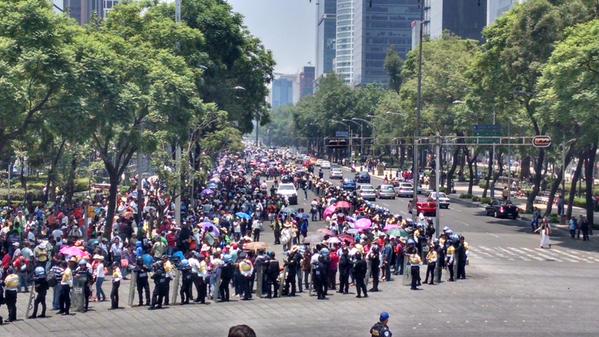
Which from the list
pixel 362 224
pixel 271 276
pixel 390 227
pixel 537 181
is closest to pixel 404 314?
pixel 271 276

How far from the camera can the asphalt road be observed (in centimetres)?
2480

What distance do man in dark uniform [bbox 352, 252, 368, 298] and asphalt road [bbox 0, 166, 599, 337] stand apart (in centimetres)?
41

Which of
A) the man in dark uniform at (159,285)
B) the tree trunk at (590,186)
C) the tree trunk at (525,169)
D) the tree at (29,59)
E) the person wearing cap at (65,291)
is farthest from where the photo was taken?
the tree trunk at (525,169)

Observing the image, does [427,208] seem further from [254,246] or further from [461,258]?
[254,246]

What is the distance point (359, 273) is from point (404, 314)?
292cm

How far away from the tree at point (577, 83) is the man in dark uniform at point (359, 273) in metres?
22.8

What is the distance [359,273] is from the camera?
30.0 metres

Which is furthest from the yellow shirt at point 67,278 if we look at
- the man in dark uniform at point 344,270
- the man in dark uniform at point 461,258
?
the man in dark uniform at point 461,258

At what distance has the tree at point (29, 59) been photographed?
103 feet

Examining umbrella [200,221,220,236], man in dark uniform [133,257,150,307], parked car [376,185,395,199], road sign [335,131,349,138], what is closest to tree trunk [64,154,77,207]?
umbrella [200,221,220,236]

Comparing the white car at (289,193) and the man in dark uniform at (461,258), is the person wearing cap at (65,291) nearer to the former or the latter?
the man in dark uniform at (461,258)

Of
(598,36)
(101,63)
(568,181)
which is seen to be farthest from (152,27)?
(568,181)

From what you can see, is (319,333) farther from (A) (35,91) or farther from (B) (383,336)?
(A) (35,91)

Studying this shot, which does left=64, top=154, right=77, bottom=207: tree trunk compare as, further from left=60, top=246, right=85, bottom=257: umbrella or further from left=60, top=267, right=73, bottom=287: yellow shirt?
left=60, top=267, right=73, bottom=287: yellow shirt
